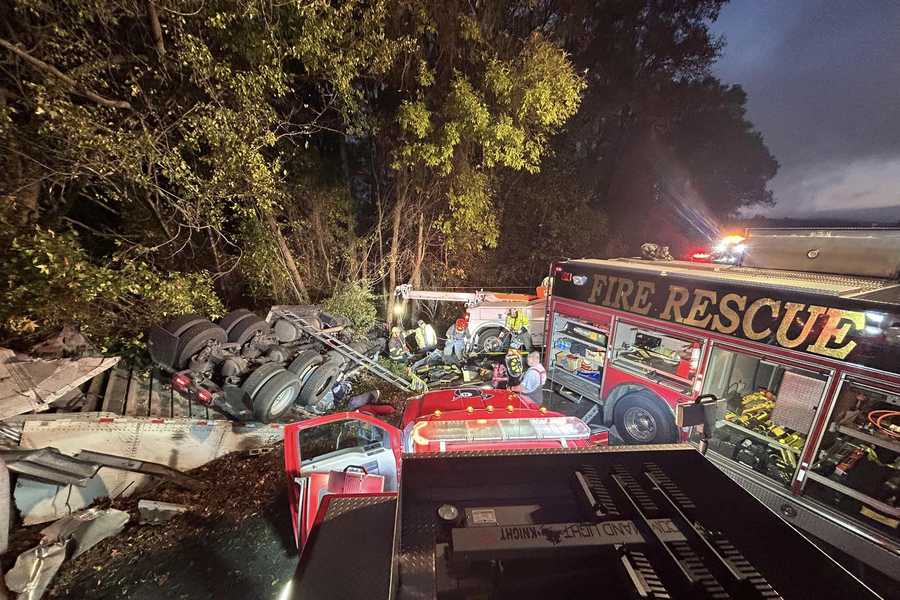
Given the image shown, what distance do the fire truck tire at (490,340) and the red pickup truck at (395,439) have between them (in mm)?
3931

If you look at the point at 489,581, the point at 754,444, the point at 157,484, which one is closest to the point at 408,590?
the point at 489,581

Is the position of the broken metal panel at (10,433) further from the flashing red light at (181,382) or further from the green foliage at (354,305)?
the green foliage at (354,305)

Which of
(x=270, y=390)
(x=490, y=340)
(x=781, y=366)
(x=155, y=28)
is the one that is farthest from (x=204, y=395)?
(x=781, y=366)

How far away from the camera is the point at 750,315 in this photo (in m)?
4.23

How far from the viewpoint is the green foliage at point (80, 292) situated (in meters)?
4.58

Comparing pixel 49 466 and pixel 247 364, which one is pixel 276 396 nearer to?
pixel 247 364

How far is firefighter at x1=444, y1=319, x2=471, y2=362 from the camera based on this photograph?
28.1 ft

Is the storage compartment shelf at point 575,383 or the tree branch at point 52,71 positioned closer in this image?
the tree branch at point 52,71

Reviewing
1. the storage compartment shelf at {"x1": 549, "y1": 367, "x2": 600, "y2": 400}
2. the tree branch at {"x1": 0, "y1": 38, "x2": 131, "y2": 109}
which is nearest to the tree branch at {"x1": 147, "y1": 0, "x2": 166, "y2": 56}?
the tree branch at {"x1": 0, "y1": 38, "x2": 131, "y2": 109}

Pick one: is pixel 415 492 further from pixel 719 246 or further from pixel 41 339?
pixel 719 246

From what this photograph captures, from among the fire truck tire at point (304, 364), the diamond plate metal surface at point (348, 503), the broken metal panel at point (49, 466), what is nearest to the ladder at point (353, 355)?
the fire truck tire at point (304, 364)

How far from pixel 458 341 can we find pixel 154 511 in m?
6.24

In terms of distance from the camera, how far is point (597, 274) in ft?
20.4

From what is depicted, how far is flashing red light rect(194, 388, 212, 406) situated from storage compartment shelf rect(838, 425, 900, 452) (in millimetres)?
8157
